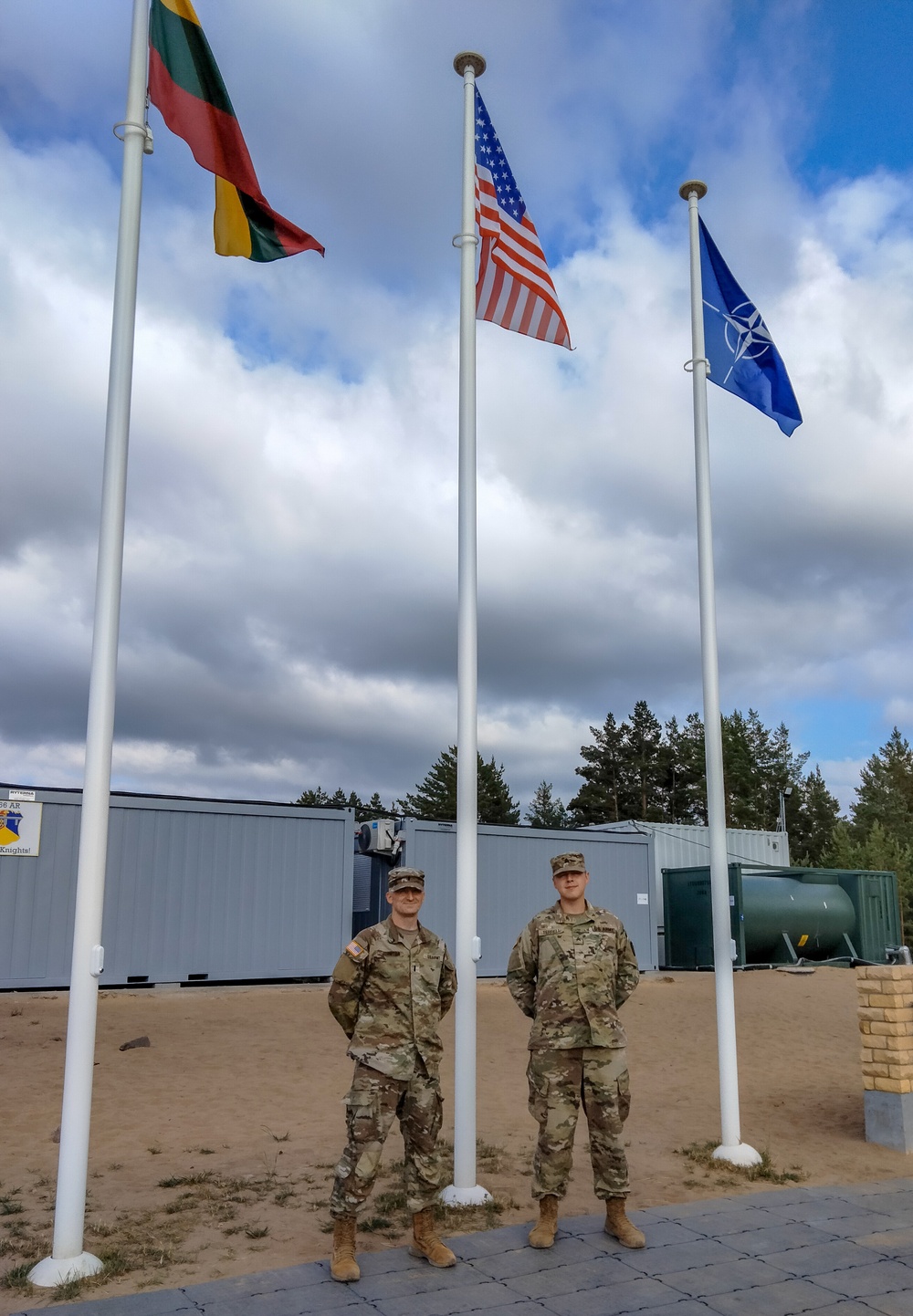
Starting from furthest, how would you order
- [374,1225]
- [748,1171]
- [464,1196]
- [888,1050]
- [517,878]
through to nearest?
[517,878] → [888,1050] → [748,1171] → [464,1196] → [374,1225]

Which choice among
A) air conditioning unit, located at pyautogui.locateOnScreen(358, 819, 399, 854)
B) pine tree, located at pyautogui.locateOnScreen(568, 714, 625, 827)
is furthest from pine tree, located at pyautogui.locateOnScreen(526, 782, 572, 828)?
air conditioning unit, located at pyautogui.locateOnScreen(358, 819, 399, 854)

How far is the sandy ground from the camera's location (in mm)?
5500

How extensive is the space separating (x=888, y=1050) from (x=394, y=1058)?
4.55 m

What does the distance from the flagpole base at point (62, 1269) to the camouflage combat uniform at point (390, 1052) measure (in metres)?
1.13

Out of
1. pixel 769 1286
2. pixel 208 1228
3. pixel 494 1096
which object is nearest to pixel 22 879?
pixel 494 1096

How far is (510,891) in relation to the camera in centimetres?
2044

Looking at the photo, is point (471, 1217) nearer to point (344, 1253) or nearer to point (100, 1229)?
point (344, 1253)

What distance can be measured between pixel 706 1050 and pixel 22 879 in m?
10.2

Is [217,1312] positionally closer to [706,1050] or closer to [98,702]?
[98,702]

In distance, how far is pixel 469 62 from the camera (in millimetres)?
7312

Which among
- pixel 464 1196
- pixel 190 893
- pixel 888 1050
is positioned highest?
pixel 190 893

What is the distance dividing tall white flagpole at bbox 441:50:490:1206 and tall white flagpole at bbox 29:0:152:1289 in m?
2.03

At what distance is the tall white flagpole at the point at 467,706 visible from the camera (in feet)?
19.6

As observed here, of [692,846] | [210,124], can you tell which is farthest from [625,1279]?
[692,846]
